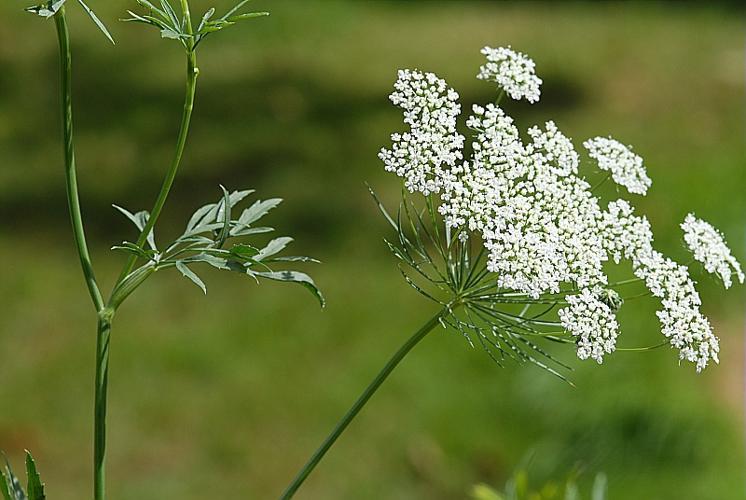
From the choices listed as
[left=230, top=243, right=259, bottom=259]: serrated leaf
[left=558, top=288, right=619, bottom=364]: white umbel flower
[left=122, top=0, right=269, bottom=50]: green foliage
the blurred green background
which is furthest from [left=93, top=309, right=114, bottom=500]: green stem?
the blurred green background

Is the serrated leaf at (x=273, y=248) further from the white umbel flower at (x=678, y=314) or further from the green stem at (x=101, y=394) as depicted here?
the white umbel flower at (x=678, y=314)

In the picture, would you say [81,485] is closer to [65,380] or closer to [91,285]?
[65,380]

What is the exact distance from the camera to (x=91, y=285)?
3.50 feet

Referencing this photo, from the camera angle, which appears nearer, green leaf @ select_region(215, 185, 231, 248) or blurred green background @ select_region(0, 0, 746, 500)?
green leaf @ select_region(215, 185, 231, 248)

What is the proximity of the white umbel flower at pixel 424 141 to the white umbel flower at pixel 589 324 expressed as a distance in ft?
0.65

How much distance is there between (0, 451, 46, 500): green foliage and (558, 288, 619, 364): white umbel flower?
0.58 metres

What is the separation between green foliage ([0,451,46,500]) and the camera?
3.46 ft

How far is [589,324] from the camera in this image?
1.08 m

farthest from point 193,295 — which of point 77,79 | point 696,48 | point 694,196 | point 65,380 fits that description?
point 696,48

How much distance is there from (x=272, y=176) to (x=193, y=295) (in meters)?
0.72

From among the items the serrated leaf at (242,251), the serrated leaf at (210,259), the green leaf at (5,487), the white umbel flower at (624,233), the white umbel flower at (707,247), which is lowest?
the green leaf at (5,487)

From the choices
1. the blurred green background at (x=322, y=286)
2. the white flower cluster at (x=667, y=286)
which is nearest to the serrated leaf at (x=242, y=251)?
the white flower cluster at (x=667, y=286)

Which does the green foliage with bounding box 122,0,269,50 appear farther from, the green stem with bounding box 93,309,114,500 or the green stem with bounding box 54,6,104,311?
the green stem with bounding box 93,309,114,500

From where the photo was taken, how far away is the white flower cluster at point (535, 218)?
1.07m
